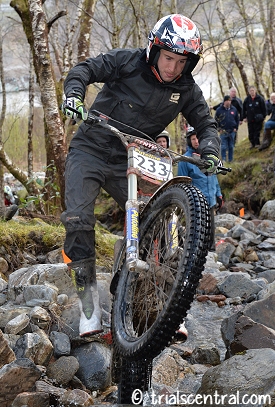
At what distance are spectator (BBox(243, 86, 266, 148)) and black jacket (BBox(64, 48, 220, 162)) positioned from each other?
461 inches

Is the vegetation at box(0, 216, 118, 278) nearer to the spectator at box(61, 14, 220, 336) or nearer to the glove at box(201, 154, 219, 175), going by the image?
the spectator at box(61, 14, 220, 336)

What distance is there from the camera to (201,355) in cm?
404

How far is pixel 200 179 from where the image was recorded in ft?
26.3

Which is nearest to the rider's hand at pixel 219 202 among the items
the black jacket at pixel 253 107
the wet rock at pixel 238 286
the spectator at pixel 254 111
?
the wet rock at pixel 238 286

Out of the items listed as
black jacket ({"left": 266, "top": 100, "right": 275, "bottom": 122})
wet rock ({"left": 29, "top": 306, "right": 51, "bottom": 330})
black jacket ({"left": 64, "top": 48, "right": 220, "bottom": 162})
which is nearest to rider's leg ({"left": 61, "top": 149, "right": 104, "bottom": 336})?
black jacket ({"left": 64, "top": 48, "right": 220, "bottom": 162})

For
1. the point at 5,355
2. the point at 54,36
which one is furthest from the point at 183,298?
the point at 54,36

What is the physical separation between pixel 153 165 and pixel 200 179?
178 inches

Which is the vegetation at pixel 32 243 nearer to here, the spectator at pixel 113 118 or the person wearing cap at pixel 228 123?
the spectator at pixel 113 118

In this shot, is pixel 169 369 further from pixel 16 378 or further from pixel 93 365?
pixel 16 378

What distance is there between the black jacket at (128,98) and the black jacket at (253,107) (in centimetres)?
1188

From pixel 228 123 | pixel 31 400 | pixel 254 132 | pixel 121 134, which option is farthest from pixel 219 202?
pixel 254 132

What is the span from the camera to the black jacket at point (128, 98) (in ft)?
12.6

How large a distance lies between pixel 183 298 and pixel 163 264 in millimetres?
513

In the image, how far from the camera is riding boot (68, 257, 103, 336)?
12.4 ft
